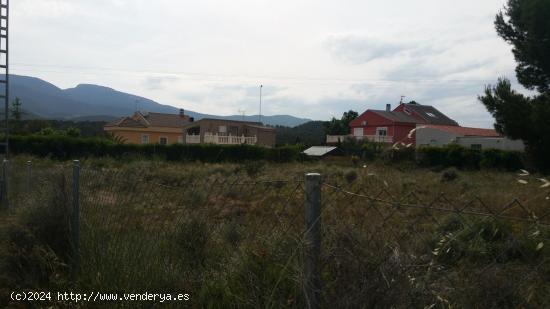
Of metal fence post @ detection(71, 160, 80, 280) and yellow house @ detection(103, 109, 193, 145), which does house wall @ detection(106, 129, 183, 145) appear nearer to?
yellow house @ detection(103, 109, 193, 145)

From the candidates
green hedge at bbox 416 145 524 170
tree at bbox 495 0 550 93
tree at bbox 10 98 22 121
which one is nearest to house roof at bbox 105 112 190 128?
tree at bbox 10 98 22 121

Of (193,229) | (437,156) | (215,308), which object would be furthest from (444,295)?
(437,156)

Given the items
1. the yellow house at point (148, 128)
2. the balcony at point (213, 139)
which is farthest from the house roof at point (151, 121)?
the balcony at point (213, 139)

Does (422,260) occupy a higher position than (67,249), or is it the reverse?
(422,260)

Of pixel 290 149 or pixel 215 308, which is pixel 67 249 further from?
pixel 290 149

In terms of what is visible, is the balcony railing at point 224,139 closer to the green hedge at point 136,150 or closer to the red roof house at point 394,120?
the red roof house at point 394,120

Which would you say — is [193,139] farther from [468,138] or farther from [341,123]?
[468,138]

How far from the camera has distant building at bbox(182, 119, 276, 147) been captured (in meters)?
51.4

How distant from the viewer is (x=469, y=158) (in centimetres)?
2666

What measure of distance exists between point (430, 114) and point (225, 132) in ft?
83.6

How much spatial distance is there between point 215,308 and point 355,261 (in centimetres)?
101

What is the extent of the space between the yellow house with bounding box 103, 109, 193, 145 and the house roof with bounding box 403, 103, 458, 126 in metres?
28.5

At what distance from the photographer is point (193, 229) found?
3.69 metres

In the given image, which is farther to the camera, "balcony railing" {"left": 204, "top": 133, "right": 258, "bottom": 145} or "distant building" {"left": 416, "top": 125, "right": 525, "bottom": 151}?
"balcony railing" {"left": 204, "top": 133, "right": 258, "bottom": 145}
